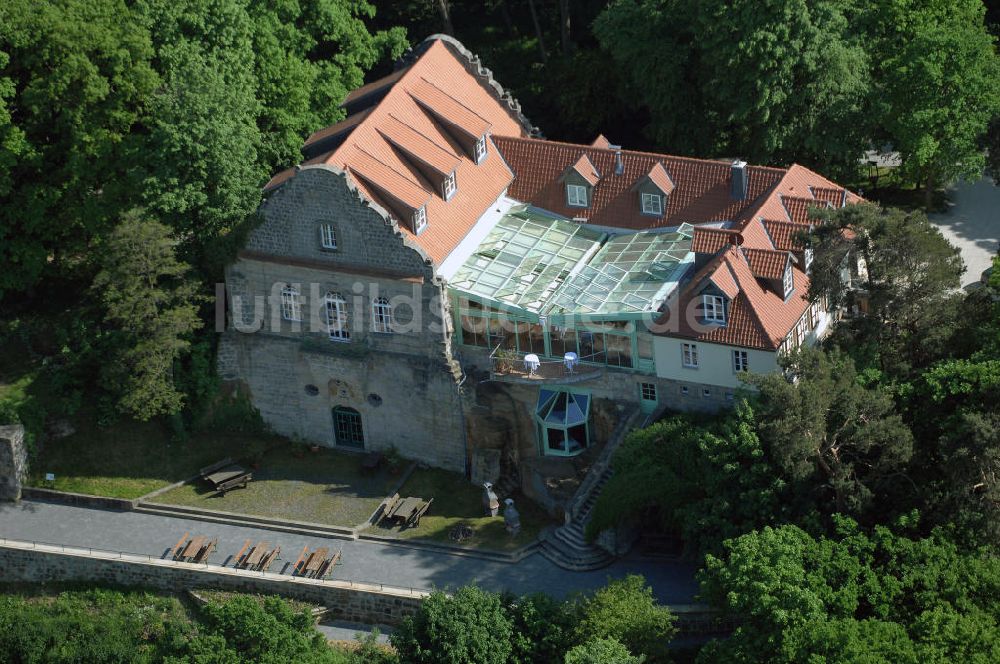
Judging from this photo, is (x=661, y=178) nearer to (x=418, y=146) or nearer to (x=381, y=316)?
(x=418, y=146)

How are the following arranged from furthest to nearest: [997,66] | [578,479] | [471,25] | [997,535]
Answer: [471,25]
[997,66]
[578,479]
[997,535]

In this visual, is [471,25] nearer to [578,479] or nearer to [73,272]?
[73,272]

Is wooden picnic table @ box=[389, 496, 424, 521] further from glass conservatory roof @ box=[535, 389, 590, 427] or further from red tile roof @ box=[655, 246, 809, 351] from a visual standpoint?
red tile roof @ box=[655, 246, 809, 351]

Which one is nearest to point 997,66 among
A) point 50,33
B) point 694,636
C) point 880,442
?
point 880,442

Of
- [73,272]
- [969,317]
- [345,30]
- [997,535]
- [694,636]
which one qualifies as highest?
[345,30]

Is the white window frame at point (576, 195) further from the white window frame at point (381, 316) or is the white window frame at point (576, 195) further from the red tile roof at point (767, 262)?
the white window frame at point (381, 316)

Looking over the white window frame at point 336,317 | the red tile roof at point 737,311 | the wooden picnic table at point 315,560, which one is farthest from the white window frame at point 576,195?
the wooden picnic table at point 315,560

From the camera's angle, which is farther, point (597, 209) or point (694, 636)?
point (597, 209)
